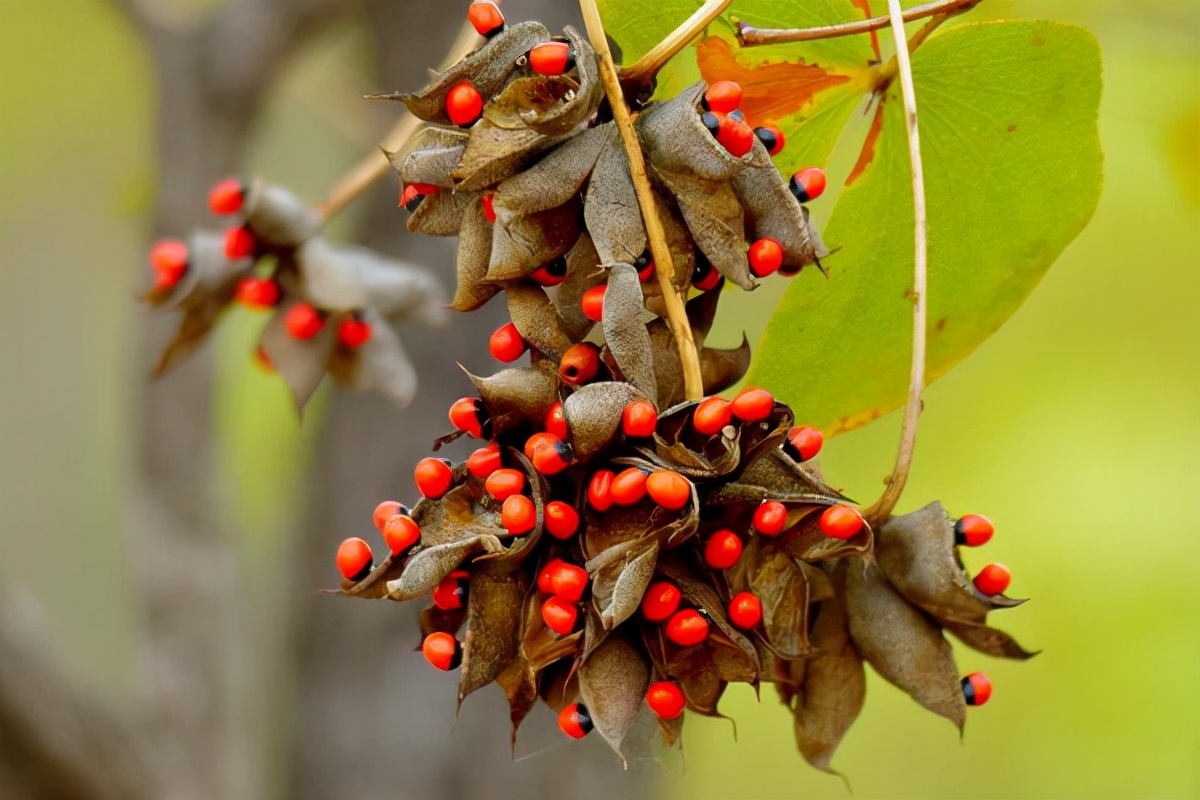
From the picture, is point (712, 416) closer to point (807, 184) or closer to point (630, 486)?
point (630, 486)

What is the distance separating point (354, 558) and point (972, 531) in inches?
15.0

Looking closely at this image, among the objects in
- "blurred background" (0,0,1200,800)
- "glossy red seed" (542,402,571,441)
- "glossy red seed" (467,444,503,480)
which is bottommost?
"blurred background" (0,0,1200,800)

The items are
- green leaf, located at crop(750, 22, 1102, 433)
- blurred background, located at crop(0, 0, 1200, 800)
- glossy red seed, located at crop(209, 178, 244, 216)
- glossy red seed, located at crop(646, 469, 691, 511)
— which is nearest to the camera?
glossy red seed, located at crop(646, 469, 691, 511)

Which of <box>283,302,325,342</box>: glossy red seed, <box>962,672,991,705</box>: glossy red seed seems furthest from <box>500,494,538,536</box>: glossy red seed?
<box>283,302,325,342</box>: glossy red seed

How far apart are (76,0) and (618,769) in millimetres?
2838

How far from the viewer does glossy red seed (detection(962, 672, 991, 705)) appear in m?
0.79

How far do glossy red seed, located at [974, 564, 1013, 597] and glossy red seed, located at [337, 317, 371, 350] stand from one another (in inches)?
29.2

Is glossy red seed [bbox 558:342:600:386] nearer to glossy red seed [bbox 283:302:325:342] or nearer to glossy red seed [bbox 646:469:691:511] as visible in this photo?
glossy red seed [bbox 646:469:691:511]

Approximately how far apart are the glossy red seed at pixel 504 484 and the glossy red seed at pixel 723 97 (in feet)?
0.80

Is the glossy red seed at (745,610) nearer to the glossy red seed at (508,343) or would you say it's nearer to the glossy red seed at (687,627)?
the glossy red seed at (687,627)

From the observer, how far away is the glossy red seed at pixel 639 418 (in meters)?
0.66

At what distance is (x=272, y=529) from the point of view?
12.7 feet

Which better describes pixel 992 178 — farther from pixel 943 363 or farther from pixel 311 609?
pixel 311 609

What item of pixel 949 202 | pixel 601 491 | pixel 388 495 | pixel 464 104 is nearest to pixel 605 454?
pixel 601 491
